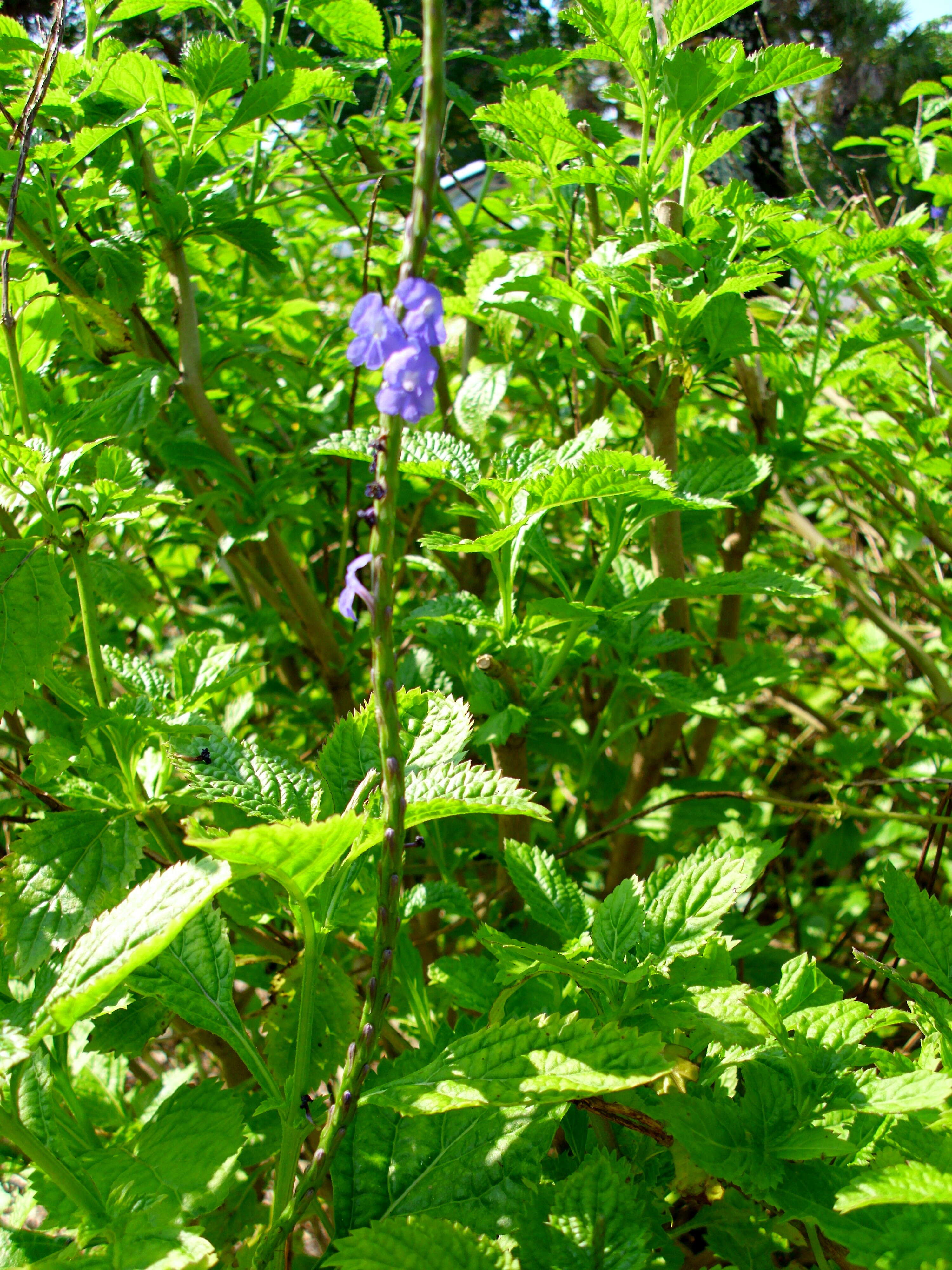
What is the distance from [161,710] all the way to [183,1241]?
666 millimetres

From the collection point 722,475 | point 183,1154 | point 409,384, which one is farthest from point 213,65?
point 183,1154

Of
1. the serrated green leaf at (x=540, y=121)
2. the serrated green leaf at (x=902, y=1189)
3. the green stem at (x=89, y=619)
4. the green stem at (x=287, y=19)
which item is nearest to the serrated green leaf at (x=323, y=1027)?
the green stem at (x=89, y=619)

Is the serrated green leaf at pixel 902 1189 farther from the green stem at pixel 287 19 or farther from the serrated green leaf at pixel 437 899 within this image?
the green stem at pixel 287 19

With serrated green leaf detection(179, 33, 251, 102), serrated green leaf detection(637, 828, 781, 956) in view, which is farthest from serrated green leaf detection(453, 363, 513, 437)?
serrated green leaf detection(637, 828, 781, 956)

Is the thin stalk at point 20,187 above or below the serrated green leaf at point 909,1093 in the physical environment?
above

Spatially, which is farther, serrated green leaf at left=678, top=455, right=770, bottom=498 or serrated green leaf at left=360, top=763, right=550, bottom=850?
serrated green leaf at left=678, top=455, right=770, bottom=498

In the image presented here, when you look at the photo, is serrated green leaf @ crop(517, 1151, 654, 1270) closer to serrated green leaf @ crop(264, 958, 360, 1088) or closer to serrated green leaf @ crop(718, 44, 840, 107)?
serrated green leaf @ crop(264, 958, 360, 1088)

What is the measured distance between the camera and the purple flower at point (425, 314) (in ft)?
2.10

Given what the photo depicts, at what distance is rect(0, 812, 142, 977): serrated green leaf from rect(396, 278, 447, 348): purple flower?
746 mm

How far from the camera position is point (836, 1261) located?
971 mm

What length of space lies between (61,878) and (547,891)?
574 mm

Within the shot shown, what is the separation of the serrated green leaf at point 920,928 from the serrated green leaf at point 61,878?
90cm

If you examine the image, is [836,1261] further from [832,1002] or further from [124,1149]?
[124,1149]

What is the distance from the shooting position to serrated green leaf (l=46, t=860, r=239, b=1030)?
2.34ft
